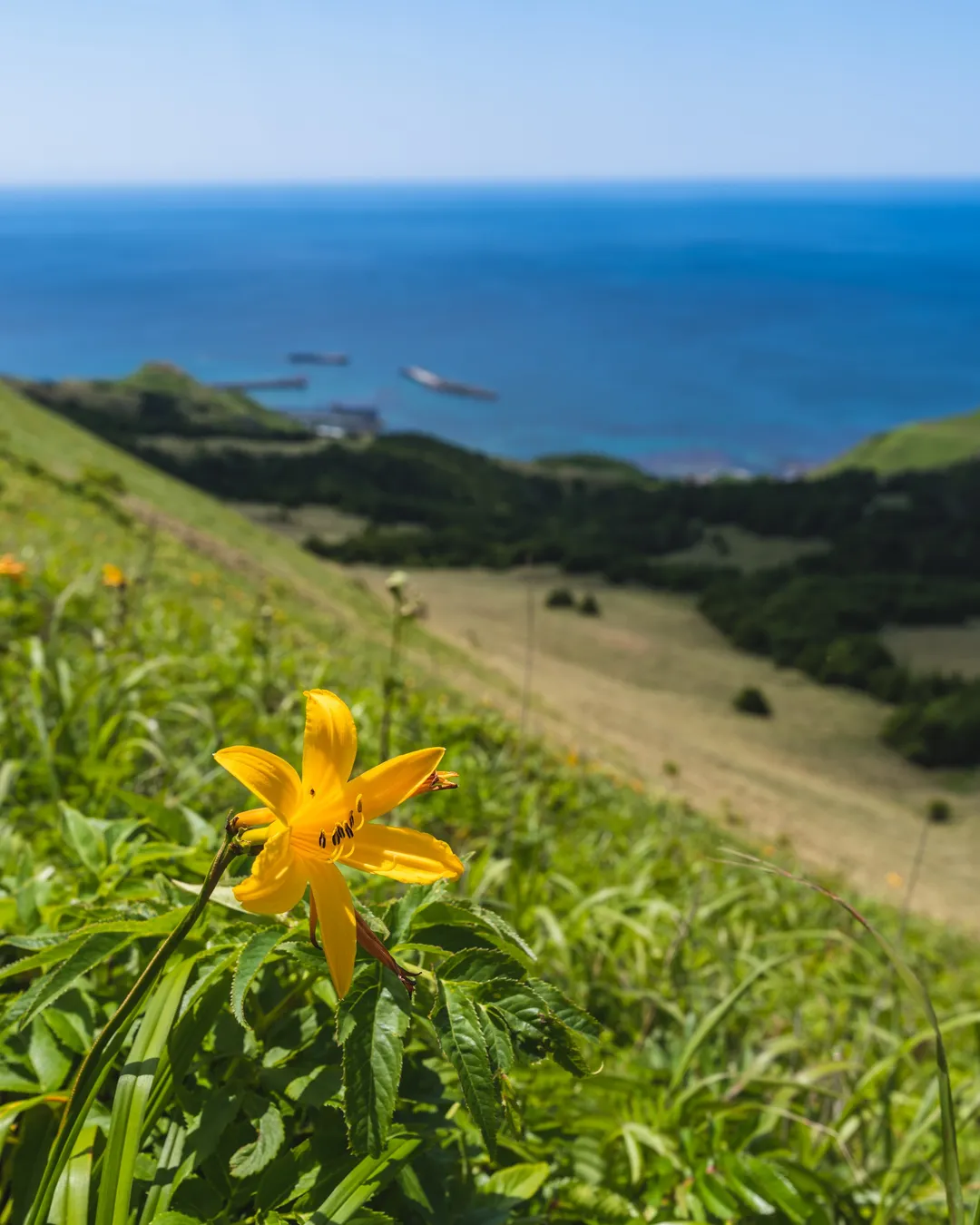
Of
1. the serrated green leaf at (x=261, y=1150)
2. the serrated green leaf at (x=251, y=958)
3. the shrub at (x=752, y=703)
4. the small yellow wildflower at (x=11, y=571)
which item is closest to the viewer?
the serrated green leaf at (x=251, y=958)

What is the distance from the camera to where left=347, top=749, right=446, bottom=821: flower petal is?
0.86 m

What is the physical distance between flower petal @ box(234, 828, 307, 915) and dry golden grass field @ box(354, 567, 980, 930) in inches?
170

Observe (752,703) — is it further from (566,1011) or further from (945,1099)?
(566,1011)

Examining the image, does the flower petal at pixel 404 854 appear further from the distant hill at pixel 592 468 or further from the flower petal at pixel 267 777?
the distant hill at pixel 592 468

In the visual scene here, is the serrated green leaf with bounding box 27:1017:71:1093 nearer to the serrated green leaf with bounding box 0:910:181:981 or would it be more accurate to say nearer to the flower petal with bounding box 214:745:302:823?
the serrated green leaf with bounding box 0:910:181:981

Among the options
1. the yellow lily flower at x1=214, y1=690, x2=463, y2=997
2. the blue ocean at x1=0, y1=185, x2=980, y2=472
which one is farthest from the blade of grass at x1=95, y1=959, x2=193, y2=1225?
the blue ocean at x1=0, y1=185, x2=980, y2=472

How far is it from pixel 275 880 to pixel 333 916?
72 millimetres

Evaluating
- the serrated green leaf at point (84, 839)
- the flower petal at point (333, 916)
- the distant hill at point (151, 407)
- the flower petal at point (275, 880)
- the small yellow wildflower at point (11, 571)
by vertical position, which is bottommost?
the distant hill at point (151, 407)

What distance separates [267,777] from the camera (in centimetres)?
81

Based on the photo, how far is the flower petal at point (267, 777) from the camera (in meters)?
0.79

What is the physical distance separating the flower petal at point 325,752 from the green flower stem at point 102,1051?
82 mm

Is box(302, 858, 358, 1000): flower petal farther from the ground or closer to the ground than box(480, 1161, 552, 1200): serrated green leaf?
farther from the ground

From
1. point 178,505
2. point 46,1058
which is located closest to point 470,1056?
point 46,1058

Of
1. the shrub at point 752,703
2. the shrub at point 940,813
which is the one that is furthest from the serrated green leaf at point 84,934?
the shrub at point 752,703
